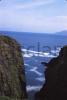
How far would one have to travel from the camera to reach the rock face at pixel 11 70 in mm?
21769

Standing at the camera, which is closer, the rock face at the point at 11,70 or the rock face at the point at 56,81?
the rock face at the point at 11,70

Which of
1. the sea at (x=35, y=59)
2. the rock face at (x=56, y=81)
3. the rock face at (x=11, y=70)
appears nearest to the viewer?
the rock face at (x=11, y=70)

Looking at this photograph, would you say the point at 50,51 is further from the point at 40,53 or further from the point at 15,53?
the point at 15,53

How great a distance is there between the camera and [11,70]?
77.5ft

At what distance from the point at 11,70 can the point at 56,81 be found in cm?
293

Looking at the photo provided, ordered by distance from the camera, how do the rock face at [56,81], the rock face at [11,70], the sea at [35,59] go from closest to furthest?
the rock face at [11,70] → the rock face at [56,81] → the sea at [35,59]

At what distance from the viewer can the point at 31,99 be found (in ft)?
81.3

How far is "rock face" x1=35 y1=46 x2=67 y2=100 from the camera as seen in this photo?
21914 millimetres

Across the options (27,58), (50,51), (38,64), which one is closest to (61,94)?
(50,51)

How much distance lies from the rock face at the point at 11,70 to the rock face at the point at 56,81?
4.84 ft

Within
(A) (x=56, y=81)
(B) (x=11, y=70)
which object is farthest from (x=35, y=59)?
(A) (x=56, y=81)

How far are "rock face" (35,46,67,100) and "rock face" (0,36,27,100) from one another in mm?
1475

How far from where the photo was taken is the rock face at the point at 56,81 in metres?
21.9

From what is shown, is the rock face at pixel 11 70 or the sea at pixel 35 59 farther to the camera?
the sea at pixel 35 59
